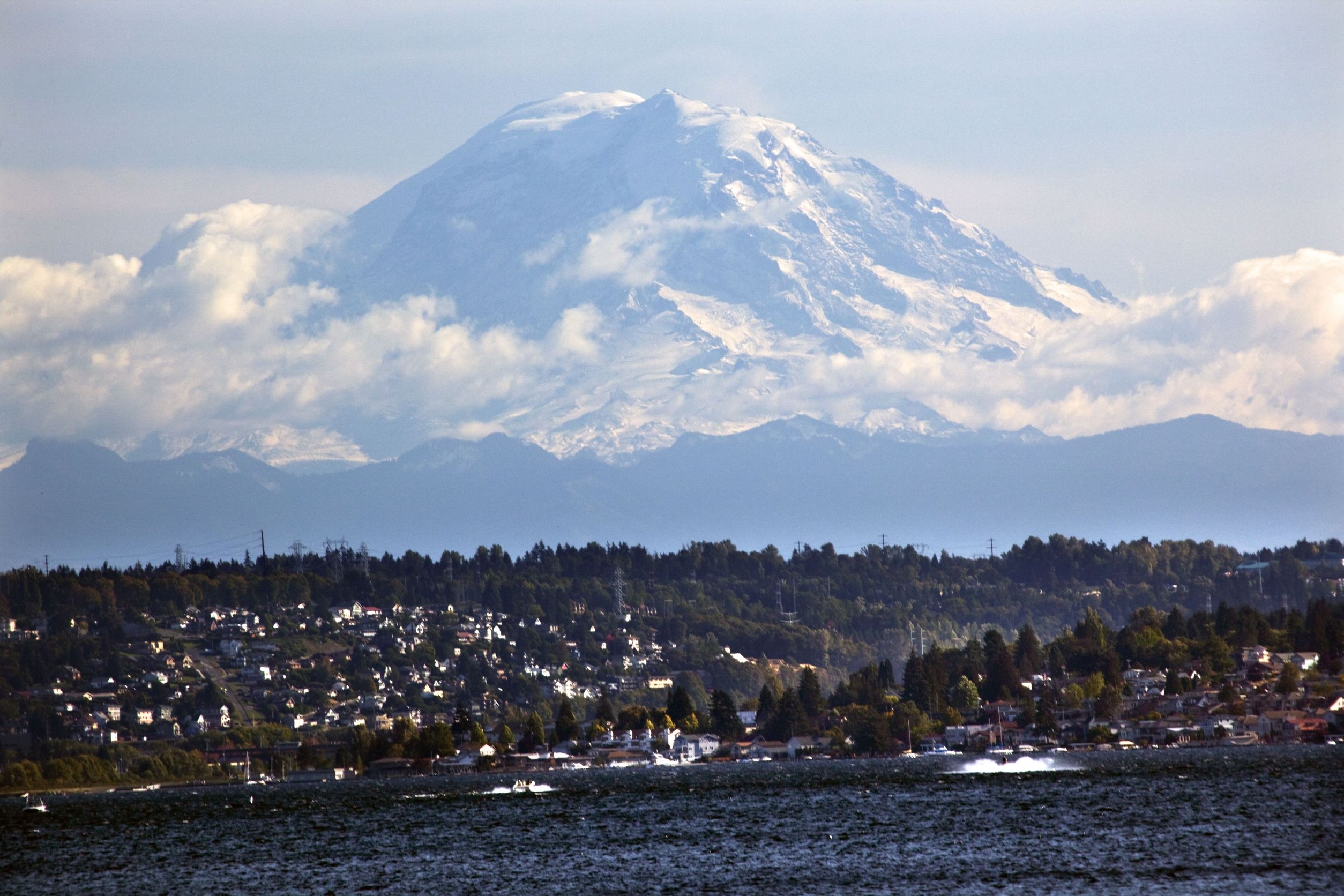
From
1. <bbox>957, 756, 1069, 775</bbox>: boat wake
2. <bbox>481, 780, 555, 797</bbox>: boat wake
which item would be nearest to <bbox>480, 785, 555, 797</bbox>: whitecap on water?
<bbox>481, 780, 555, 797</bbox>: boat wake

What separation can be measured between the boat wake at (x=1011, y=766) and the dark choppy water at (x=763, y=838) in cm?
184

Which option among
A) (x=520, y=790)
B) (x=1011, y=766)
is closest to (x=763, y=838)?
(x=520, y=790)

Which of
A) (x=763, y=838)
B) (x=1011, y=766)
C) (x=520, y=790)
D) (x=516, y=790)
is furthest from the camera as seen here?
(x=1011, y=766)

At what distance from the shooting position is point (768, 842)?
334 ft

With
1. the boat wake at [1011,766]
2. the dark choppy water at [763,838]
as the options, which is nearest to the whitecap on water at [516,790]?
the dark choppy water at [763,838]

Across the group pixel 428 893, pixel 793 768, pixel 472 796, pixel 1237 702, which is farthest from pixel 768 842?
pixel 1237 702

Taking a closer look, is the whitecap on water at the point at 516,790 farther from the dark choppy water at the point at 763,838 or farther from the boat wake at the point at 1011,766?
the boat wake at the point at 1011,766

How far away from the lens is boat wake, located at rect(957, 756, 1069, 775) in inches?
6388

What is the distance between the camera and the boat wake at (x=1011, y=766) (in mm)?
162250

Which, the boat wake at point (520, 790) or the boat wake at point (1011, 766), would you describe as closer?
the boat wake at point (520, 790)

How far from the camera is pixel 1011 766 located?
558 ft

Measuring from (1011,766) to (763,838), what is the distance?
70.2 meters

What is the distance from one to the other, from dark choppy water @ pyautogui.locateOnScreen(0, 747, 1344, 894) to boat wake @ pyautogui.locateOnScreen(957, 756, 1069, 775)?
1.84m

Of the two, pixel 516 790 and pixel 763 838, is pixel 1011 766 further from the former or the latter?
pixel 763 838
